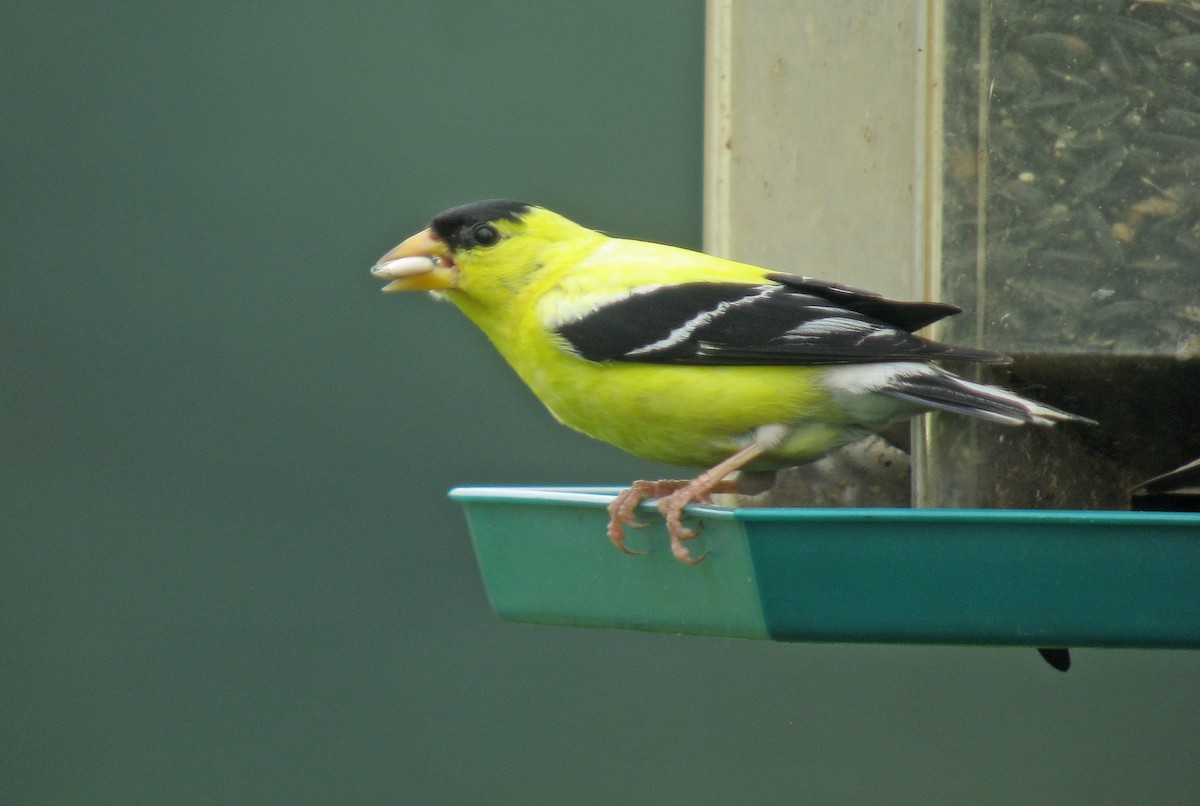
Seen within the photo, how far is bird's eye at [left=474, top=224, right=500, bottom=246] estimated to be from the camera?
386 centimetres

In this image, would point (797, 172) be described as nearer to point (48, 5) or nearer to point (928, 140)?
point (928, 140)

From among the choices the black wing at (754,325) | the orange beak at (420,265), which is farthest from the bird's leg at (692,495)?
the orange beak at (420,265)

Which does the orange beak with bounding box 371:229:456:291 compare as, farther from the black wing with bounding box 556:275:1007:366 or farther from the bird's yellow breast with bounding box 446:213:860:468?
the black wing with bounding box 556:275:1007:366

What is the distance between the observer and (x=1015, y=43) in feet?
10.2

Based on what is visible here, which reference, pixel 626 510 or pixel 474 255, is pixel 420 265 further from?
pixel 626 510

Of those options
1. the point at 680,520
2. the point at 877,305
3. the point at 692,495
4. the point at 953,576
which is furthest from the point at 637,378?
the point at 953,576

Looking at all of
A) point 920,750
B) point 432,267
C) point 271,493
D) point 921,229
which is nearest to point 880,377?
point 921,229

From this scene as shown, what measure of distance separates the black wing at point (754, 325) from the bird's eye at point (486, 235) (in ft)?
1.73

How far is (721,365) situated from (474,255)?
850 mm

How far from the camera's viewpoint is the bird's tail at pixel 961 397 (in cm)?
276

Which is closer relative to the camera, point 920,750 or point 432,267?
point 432,267

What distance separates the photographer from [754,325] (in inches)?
126

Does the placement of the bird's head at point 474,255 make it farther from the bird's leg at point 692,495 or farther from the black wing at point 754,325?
the bird's leg at point 692,495

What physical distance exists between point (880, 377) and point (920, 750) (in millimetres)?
3860
